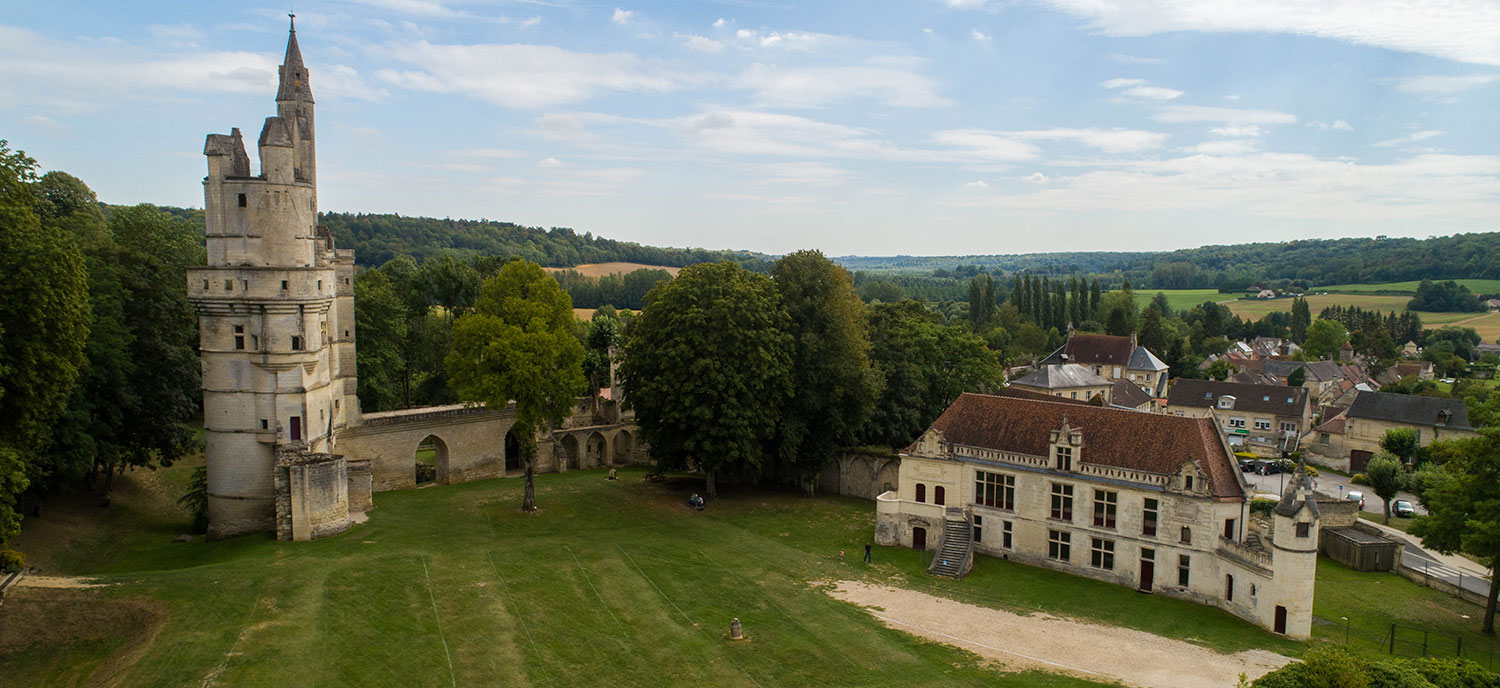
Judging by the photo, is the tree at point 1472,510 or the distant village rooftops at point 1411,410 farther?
the distant village rooftops at point 1411,410

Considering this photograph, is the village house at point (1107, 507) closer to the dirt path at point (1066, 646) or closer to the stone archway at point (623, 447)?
the dirt path at point (1066, 646)

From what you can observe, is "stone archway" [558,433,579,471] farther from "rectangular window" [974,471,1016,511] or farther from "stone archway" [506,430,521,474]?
"rectangular window" [974,471,1016,511]

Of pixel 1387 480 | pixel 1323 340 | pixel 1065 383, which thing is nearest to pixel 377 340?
pixel 1065 383

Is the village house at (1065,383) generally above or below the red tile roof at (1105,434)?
below

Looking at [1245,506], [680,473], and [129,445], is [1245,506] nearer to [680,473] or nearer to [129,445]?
[680,473]

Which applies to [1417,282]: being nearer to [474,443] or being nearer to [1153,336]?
[1153,336]

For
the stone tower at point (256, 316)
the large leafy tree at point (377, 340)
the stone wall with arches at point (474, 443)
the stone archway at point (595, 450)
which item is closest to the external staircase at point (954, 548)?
the stone wall with arches at point (474, 443)

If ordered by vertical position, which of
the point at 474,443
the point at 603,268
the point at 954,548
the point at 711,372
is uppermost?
the point at 603,268
